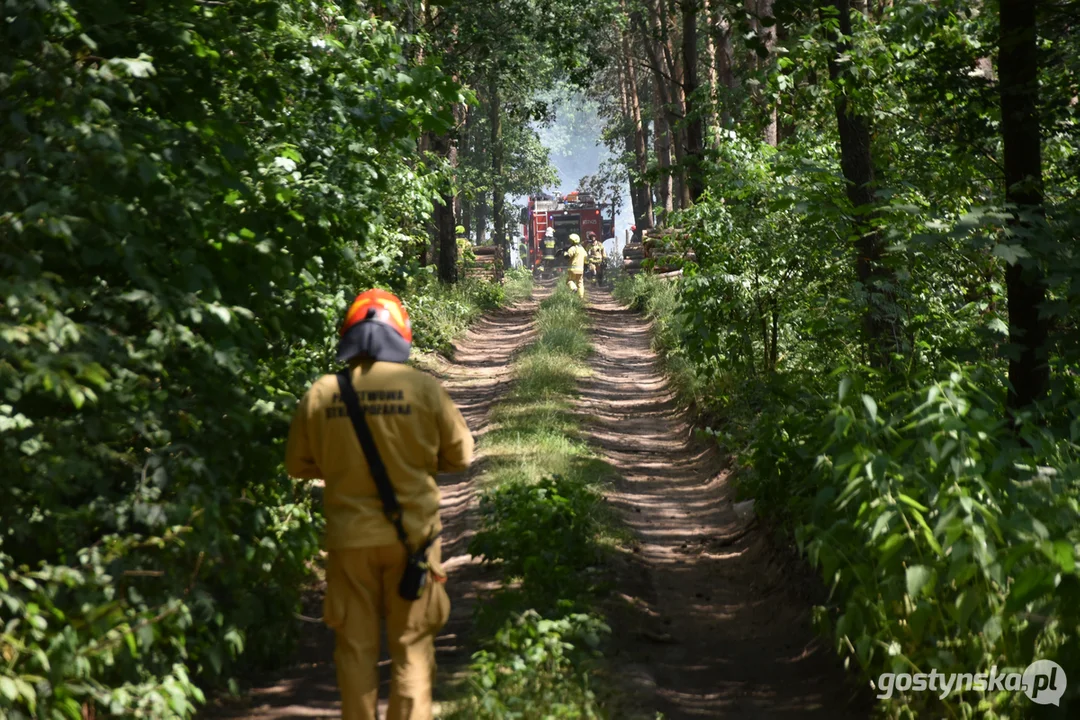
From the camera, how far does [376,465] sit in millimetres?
4270

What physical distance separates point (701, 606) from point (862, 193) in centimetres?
327

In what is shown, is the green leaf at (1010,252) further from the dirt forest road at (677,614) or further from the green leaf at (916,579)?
the dirt forest road at (677,614)

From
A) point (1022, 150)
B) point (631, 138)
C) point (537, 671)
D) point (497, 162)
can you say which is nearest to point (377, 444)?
point (537, 671)

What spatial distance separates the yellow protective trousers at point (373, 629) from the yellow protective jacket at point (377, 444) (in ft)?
0.33

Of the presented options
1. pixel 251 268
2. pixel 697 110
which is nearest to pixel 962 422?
pixel 251 268

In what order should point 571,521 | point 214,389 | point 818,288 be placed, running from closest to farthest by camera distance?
1. point 214,389
2. point 571,521
3. point 818,288

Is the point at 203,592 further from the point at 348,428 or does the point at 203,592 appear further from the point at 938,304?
the point at 938,304

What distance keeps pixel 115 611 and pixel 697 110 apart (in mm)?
12154

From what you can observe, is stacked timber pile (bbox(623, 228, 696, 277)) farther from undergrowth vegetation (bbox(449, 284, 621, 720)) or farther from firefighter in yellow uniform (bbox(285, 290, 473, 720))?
firefighter in yellow uniform (bbox(285, 290, 473, 720))

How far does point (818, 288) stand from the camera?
953cm

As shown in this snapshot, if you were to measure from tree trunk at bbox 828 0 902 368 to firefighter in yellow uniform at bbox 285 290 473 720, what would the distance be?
4417 mm

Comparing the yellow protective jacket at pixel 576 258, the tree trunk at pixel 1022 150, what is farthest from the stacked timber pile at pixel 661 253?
the tree trunk at pixel 1022 150

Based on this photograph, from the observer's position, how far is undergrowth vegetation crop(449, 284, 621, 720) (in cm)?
509

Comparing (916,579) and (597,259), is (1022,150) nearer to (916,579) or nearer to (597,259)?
(916,579)
